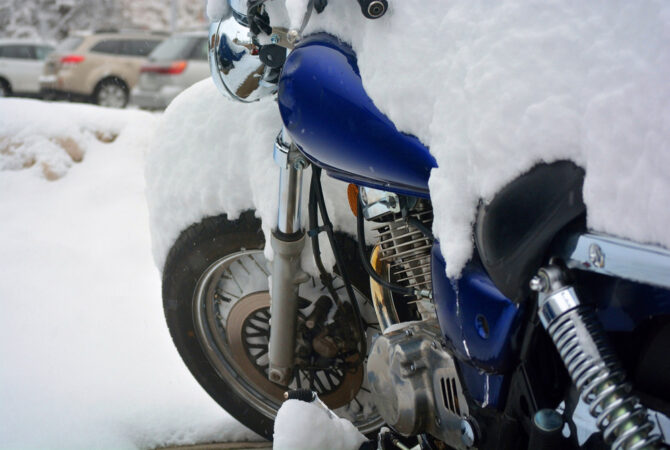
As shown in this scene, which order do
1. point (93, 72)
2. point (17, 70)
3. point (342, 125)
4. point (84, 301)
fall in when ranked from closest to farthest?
point (342, 125) < point (84, 301) < point (93, 72) < point (17, 70)

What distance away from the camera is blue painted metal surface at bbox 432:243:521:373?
958mm

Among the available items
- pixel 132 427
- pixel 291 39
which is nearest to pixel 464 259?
pixel 291 39

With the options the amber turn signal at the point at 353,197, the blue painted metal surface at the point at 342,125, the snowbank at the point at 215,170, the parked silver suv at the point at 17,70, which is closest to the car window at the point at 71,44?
the parked silver suv at the point at 17,70

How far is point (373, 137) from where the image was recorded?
112cm

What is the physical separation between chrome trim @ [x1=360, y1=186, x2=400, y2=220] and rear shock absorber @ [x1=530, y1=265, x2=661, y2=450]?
465 mm

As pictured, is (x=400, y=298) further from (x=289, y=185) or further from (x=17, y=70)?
(x=17, y=70)

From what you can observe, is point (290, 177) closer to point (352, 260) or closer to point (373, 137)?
point (352, 260)

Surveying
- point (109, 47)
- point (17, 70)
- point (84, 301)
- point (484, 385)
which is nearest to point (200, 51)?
point (109, 47)

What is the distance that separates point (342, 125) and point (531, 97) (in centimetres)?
38

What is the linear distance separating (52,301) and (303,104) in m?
2.11

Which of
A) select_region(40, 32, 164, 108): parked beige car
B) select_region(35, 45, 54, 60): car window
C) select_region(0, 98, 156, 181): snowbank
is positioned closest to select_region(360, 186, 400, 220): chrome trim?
select_region(0, 98, 156, 181): snowbank

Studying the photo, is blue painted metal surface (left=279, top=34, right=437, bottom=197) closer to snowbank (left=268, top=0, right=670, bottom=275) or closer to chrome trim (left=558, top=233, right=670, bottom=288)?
snowbank (left=268, top=0, right=670, bottom=275)

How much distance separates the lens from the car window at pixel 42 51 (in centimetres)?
1157

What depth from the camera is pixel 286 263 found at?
5.19 ft
